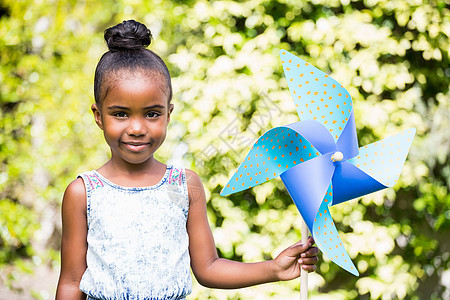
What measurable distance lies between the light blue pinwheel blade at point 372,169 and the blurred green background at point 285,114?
1473 mm

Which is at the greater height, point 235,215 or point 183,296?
point 183,296

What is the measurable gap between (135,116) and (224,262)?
0.54m

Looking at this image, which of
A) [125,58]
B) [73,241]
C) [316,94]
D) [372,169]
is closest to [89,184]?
[73,241]

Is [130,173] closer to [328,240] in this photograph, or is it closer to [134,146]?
[134,146]

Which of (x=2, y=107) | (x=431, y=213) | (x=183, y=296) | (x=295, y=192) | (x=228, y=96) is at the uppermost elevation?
(x=295, y=192)

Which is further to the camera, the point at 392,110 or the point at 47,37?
the point at 47,37

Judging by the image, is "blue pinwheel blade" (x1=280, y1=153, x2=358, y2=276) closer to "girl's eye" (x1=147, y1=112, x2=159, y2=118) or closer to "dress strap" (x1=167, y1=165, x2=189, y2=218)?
"dress strap" (x1=167, y1=165, x2=189, y2=218)

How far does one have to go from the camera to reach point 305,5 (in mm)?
3672

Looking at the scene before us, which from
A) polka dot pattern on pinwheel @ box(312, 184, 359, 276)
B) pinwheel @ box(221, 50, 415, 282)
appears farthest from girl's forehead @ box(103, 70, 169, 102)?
polka dot pattern on pinwheel @ box(312, 184, 359, 276)

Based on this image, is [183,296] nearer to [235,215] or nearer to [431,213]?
[235,215]

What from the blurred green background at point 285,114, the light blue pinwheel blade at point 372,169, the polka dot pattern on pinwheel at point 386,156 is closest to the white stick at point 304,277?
the light blue pinwheel blade at point 372,169

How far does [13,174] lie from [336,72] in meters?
2.19

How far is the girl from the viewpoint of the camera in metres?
1.68

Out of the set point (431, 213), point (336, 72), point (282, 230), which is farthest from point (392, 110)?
point (282, 230)
